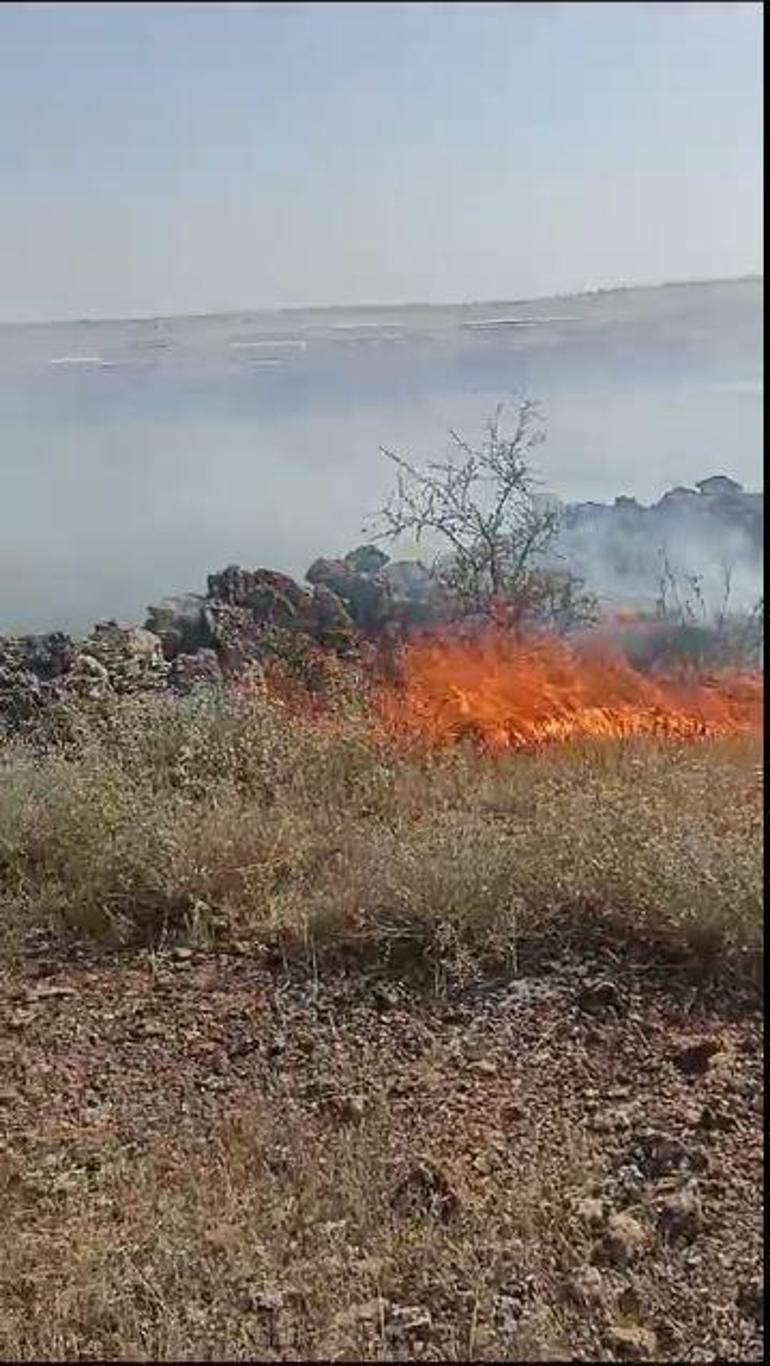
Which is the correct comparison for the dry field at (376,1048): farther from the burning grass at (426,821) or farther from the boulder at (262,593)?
the boulder at (262,593)

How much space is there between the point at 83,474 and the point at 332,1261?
454 cm

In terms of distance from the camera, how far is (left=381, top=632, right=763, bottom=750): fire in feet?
14.6

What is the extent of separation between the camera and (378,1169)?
8.56 feet

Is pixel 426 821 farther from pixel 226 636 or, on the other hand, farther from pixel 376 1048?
pixel 226 636

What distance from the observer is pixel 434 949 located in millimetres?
→ 3527

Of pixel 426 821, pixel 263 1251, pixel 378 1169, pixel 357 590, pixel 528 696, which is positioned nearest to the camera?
pixel 263 1251

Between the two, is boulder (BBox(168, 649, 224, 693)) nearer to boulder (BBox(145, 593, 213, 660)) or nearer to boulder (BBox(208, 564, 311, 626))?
boulder (BBox(145, 593, 213, 660))

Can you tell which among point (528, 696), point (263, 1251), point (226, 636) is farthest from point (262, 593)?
point (263, 1251)

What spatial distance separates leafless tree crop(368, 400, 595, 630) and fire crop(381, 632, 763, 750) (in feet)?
0.54

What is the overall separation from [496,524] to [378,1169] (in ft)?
10.1

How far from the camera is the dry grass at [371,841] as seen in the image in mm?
3373

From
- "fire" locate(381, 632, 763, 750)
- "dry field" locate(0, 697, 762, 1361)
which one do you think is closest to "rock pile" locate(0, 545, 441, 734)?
"fire" locate(381, 632, 763, 750)

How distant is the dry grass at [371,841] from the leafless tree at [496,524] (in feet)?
2.69

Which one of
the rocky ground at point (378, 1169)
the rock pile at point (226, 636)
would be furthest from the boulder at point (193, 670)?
the rocky ground at point (378, 1169)
